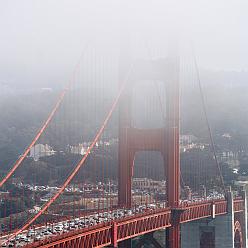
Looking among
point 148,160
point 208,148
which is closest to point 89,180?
point 148,160

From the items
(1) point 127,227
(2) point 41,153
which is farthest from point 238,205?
(2) point 41,153

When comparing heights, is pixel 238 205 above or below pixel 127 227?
above

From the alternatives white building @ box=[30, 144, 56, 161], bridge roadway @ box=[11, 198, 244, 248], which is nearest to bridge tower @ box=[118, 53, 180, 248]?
bridge roadway @ box=[11, 198, 244, 248]

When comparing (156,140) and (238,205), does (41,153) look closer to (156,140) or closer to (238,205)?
(238,205)

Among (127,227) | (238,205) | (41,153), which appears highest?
(41,153)

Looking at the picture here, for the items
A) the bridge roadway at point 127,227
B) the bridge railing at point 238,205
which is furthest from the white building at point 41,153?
the bridge roadway at point 127,227

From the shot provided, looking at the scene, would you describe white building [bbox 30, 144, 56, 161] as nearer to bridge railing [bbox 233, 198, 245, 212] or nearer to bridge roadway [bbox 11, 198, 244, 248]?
bridge railing [bbox 233, 198, 245, 212]

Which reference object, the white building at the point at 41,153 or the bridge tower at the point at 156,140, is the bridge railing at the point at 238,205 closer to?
the bridge tower at the point at 156,140

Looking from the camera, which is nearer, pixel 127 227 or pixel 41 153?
pixel 127 227
